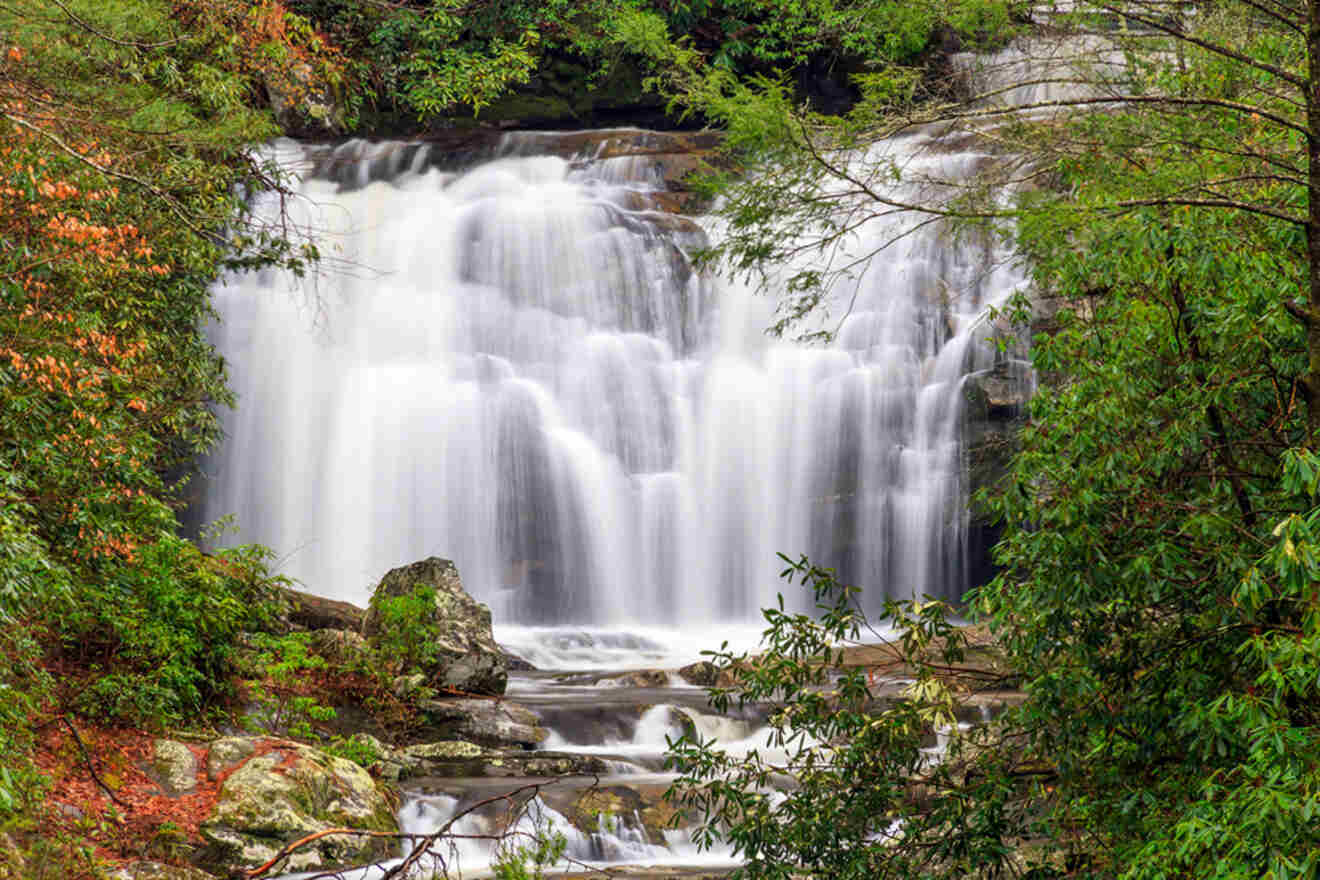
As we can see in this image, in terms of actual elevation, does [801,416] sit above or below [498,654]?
above

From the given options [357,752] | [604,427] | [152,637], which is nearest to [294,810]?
[357,752]

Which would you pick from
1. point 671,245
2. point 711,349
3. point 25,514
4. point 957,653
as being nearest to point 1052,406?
point 957,653

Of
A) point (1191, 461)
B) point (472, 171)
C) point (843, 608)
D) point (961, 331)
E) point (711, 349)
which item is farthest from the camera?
point (472, 171)

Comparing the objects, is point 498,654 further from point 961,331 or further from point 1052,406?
point 961,331

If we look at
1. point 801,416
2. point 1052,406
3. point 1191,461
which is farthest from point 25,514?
point 801,416

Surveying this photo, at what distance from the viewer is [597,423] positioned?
739 inches

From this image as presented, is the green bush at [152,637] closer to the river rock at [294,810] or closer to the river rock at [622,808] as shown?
the river rock at [294,810]

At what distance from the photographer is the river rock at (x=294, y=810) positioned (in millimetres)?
7758

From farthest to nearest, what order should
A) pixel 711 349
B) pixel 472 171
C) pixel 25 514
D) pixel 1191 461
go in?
1. pixel 472 171
2. pixel 711 349
3. pixel 25 514
4. pixel 1191 461

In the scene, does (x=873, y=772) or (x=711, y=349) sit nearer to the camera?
(x=873, y=772)

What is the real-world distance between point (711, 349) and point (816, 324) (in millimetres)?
1966

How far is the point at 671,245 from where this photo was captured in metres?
20.5

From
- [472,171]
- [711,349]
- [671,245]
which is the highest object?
[472,171]

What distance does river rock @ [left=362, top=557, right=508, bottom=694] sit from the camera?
39.4 feet
